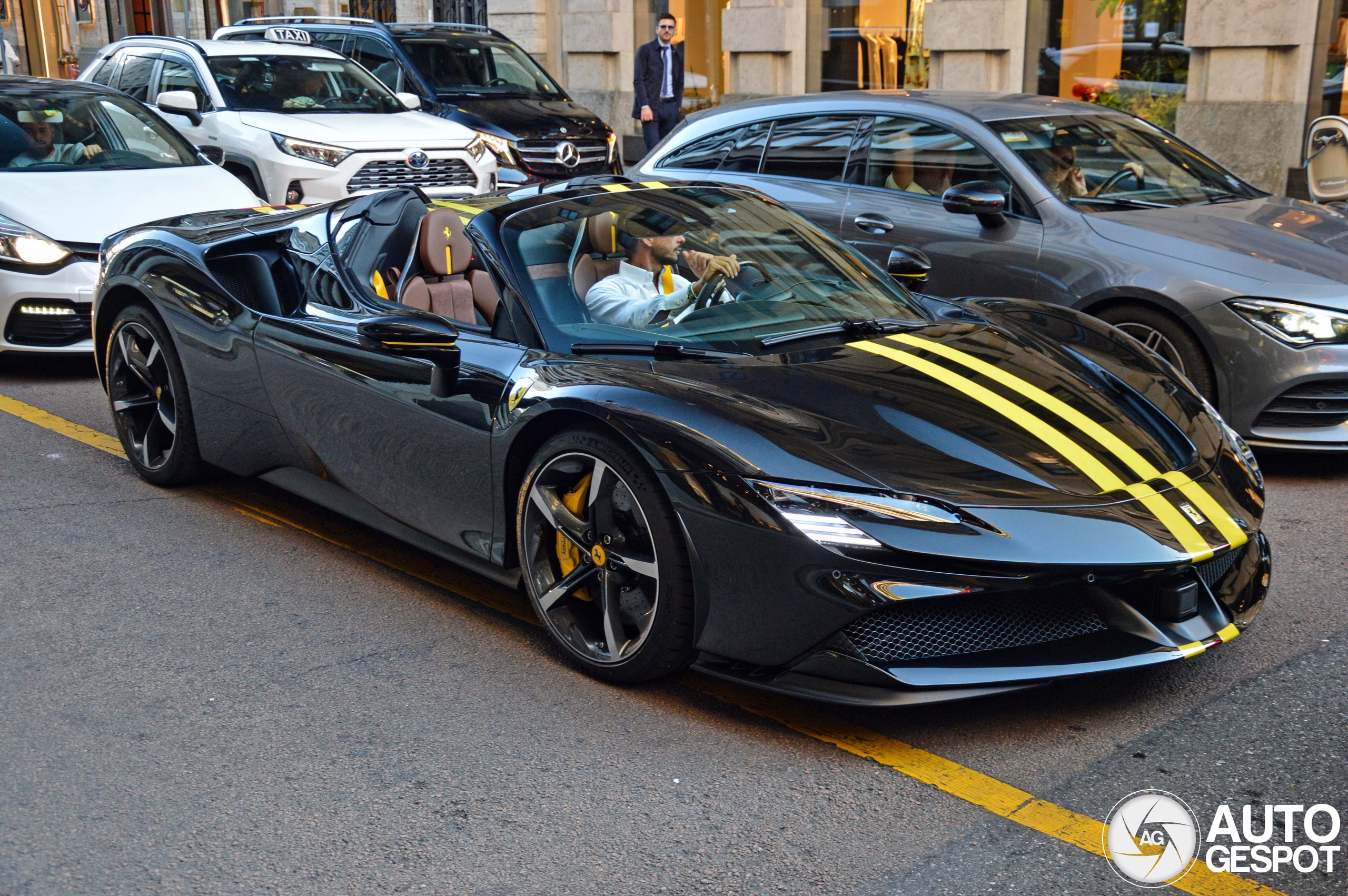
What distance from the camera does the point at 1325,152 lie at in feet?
24.0

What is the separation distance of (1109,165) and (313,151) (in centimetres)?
616

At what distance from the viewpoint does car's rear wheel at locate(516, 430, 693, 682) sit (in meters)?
3.59

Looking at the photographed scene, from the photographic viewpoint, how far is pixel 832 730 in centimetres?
363

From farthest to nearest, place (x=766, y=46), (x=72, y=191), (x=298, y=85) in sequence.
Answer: (x=766, y=46)
(x=298, y=85)
(x=72, y=191)

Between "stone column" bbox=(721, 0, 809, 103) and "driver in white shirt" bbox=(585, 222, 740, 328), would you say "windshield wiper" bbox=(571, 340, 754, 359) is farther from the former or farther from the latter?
"stone column" bbox=(721, 0, 809, 103)

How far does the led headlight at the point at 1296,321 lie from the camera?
18.4ft

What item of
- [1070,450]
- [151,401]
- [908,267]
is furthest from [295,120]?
[1070,450]

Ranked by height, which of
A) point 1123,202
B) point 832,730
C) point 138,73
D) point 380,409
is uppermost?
point 138,73

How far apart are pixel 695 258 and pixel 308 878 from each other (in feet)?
7.86

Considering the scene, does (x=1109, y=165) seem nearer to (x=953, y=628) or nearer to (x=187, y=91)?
(x=953, y=628)

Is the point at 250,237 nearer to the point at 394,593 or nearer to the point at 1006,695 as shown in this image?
the point at 394,593

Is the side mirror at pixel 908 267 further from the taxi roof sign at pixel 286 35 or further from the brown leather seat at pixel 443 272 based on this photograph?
the taxi roof sign at pixel 286 35

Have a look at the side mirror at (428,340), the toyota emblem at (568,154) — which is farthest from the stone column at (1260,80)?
the side mirror at (428,340)

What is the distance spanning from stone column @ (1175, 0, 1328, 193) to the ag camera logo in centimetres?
1060
